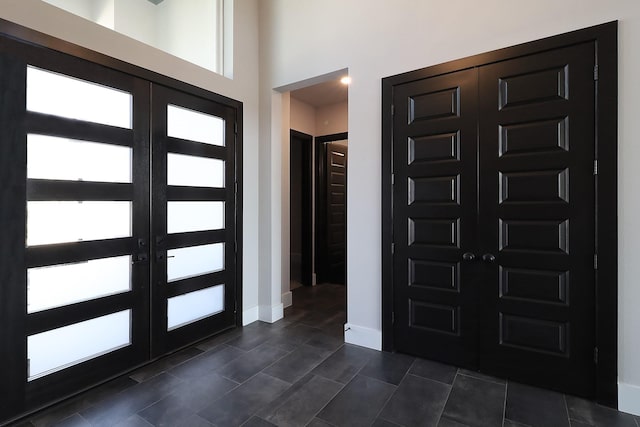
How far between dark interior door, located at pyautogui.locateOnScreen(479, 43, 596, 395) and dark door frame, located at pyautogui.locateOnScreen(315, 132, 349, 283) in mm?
3104

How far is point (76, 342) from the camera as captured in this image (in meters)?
2.27

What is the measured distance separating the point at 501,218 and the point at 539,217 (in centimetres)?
24

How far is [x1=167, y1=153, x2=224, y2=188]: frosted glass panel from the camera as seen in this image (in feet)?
9.37

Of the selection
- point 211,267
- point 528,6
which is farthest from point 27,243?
point 528,6

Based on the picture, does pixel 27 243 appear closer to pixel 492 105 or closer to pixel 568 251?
pixel 492 105

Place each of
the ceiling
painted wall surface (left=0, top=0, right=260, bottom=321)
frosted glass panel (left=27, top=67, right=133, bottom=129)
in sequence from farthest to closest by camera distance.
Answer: the ceiling → painted wall surface (left=0, top=0, right=260, bottom=321) → frosted glass panel (left=27, top=67, right=133, bottom=129)

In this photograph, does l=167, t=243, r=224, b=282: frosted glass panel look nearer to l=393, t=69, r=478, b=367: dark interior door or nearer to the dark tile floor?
the dark tile floor

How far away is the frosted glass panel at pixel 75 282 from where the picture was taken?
81.7 inches

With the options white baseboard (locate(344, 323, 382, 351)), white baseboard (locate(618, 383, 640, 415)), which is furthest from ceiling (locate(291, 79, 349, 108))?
white baseboard (locate(618, 383, 640, 415))

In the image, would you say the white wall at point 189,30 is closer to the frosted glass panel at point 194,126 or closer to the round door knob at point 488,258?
the frosted glass panel at point 194,126

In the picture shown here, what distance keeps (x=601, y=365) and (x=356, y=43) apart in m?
3.19

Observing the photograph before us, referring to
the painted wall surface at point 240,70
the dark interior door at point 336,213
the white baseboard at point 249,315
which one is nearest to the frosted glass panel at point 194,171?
the painted wall surface at point 240,70

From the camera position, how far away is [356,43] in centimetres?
300

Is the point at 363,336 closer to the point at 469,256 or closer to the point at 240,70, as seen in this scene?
the point at 469,256
